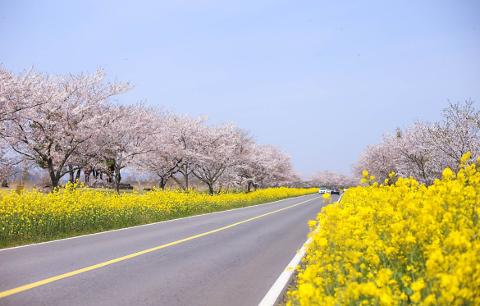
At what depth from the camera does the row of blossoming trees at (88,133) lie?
20.0 meters

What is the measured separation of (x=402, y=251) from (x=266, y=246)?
627 cm

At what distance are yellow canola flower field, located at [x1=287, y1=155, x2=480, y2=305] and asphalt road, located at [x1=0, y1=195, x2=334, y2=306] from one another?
157cm

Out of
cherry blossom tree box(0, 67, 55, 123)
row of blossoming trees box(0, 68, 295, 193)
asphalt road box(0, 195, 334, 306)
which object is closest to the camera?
asphalt road box(0, 195, 334, 306)

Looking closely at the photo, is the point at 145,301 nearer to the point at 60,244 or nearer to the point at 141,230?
the point at 60,244

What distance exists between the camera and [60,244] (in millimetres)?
9734

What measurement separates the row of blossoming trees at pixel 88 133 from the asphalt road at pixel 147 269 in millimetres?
10001

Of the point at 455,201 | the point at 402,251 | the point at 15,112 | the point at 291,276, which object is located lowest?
the point at 291,276

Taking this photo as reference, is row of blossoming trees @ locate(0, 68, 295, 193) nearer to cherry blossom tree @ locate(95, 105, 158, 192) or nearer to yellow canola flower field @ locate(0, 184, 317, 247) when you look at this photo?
cherry blossom tree @ locate(95, 105, 158, 192)

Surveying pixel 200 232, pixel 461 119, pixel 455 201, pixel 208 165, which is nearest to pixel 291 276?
pixel 455 201

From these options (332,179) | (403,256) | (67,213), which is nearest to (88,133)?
(67,213)

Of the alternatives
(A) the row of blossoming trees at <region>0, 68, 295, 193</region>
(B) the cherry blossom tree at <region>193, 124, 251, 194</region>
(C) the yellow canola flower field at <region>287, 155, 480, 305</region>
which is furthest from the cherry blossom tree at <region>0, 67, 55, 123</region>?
(B) the cherry blossom tree at <region>193, 124, 251, 194</region>

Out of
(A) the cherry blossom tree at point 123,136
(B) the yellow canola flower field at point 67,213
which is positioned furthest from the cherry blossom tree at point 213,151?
(B) the yellow canola flower field at point 67,213

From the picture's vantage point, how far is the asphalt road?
5527 mm

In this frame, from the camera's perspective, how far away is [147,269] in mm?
7180
